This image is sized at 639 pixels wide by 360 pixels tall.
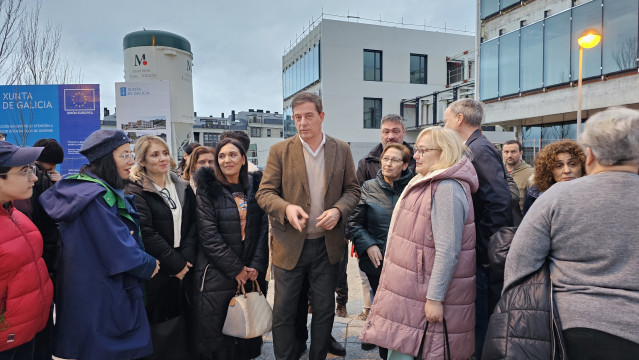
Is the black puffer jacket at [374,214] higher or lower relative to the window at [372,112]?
lower

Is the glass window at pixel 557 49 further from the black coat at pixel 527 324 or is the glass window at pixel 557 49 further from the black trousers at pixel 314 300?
the black coat at pixel 527 324

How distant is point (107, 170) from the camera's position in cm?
248

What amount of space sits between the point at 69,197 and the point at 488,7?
63.4 ft

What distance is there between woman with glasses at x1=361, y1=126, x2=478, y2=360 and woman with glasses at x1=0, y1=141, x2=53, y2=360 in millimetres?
1981

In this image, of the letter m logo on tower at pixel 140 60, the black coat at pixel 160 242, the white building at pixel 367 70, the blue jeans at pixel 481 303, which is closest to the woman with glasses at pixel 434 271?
the blue jeans at pixel 481 303

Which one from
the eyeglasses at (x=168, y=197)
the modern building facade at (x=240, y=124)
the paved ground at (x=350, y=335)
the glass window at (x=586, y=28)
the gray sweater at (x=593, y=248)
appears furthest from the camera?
the modern building facade at (x=240, y=124)

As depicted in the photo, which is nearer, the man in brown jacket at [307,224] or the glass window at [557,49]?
the man in brown jacket at [307,224]

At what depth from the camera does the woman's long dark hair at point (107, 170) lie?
2469 millimetres

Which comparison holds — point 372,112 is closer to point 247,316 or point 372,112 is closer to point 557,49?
point 557,49

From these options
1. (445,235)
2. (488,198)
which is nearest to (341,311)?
(488,198)

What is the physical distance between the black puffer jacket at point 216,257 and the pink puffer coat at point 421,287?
4.17ft

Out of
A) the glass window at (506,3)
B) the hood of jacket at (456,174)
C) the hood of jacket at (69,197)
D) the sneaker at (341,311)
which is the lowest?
the sneaker at (341,311)

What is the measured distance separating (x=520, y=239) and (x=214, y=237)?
7.27 feet

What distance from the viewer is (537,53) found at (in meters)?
14.7
